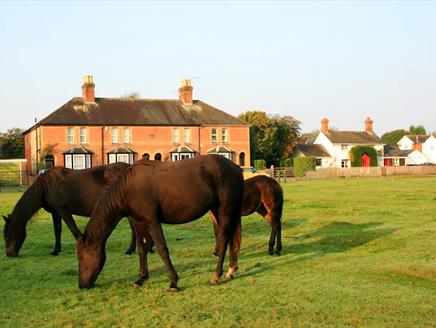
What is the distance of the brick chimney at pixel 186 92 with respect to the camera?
6650 cm

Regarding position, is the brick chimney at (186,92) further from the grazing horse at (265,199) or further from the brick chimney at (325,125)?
the grazing horse at (265,199)

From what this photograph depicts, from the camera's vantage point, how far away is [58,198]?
11266 mm

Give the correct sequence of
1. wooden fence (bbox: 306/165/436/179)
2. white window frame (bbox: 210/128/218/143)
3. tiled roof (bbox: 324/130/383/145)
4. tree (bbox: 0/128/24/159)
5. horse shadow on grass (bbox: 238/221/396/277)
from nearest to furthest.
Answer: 1. horse shadow on grass (bbox: 238/221/396/277)
2. wooden fence (bbox: 306/165/436/179)
3. white window frame (bbox: 210/128/218/143)
4. tree (bbox: 0/128/24/159)
5. tiled roof (bbox: 324/130/383/145)

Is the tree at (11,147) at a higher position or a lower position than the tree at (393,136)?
lower

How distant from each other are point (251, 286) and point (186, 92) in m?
59.7

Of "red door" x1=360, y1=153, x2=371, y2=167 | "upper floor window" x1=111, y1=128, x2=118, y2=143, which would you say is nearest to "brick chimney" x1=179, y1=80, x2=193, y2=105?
"upper floor window" x1=111, y1=128, x2=118, y2=143

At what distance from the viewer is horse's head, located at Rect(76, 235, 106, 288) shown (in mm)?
8133

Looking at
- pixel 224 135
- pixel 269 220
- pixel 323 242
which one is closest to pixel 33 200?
pixel 269 220

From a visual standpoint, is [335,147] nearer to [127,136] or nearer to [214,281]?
[127,136]

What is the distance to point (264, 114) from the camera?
77.1 m

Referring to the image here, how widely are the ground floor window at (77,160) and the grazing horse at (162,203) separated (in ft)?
174

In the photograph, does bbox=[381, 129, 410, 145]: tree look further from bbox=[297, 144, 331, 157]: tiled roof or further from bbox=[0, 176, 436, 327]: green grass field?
bbox=[0, 176, 436, 327]: green grass field

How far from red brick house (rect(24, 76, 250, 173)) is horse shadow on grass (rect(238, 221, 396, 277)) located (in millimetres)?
47454

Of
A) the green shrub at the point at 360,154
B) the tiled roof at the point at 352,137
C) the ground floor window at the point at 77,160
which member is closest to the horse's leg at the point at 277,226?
the ground floor window at the point at 77,160
